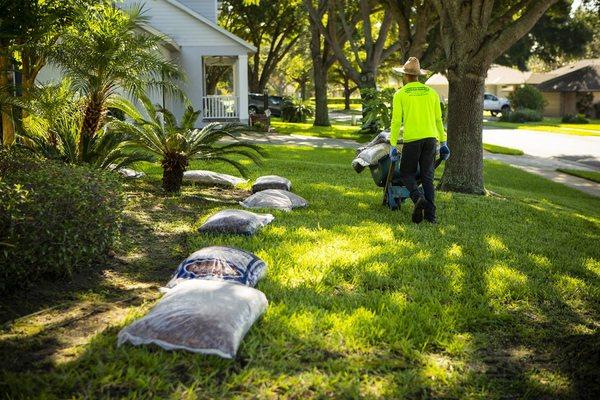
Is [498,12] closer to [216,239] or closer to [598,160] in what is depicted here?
[598,160]

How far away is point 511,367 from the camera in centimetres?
387

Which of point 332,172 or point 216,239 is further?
point 332,172

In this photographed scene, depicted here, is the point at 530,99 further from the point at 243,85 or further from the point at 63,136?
the point at 63,136

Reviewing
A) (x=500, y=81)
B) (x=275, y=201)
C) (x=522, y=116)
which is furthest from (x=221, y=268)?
(x=500, y=81)

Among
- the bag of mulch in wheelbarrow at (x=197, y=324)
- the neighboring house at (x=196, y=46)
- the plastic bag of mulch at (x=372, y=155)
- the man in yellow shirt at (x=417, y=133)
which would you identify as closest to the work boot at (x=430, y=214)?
the man in yellow shirt at (x=417, y=133)

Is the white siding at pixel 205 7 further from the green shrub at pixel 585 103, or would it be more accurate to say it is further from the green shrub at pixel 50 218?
the green shrub at pixel 585 103

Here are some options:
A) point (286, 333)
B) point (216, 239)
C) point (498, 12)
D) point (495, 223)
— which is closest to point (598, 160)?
point (498, 12)

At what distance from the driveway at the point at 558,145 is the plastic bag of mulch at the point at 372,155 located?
44.2 ft

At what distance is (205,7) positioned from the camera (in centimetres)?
2758

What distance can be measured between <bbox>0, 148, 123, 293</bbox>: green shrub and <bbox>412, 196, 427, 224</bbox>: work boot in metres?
3.73

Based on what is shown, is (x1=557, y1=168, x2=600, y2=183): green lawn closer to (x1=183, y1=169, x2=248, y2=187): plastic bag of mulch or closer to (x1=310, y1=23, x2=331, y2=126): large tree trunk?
(x1=183, y1=169, x2=248, y2=187): plastic bag of mulch

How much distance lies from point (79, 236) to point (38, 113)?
11.3 ft

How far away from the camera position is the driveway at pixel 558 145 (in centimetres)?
2211

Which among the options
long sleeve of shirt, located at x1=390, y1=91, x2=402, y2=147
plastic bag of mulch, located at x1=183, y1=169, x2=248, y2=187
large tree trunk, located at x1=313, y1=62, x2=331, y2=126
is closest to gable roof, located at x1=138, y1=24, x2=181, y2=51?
large tree trunk, located at x1=313, y1=62, x2=331, y2=126
